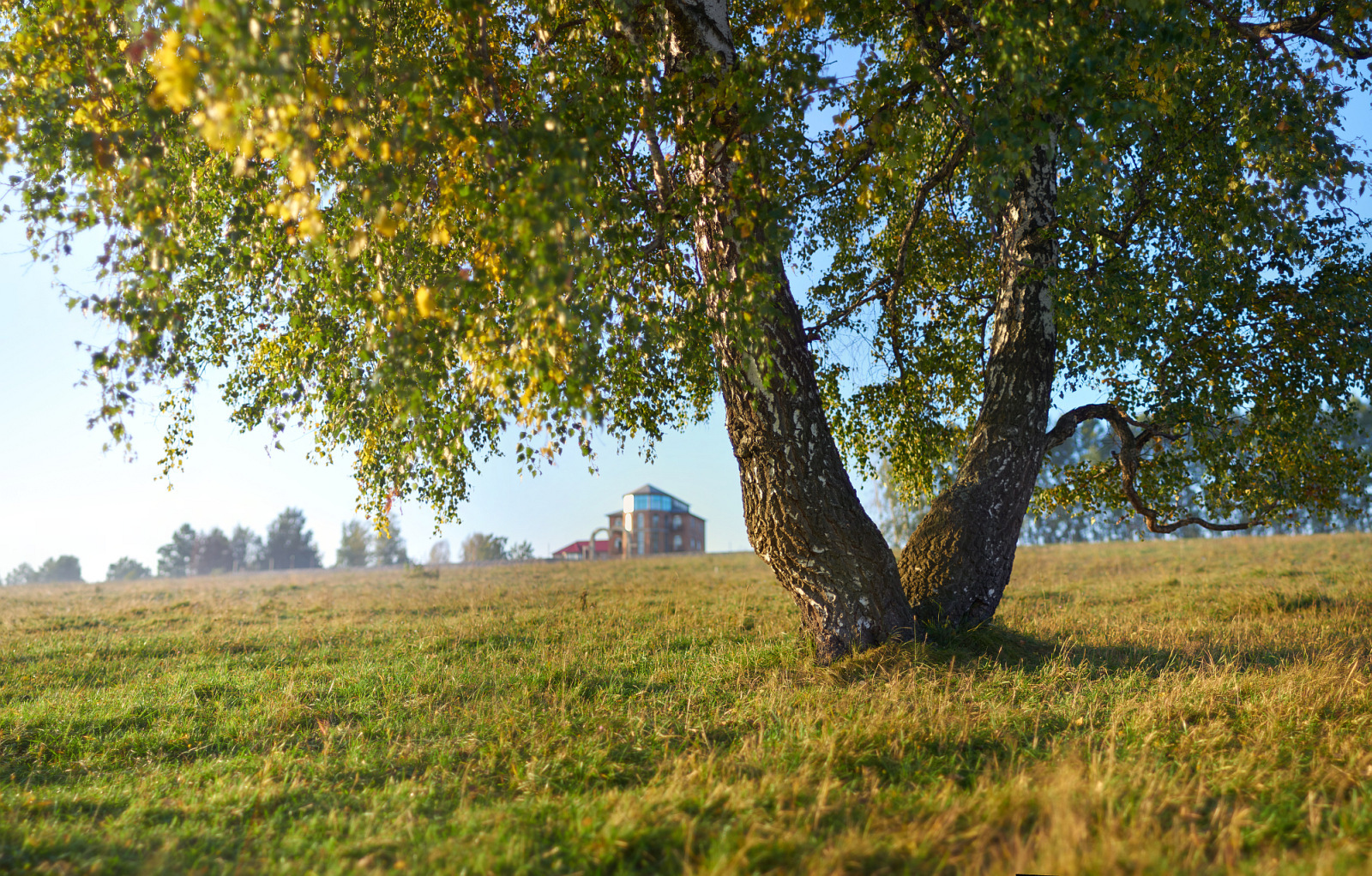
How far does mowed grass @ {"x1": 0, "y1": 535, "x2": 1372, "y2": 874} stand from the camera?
3838mm

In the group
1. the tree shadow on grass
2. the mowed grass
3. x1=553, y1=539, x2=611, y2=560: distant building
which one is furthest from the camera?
x1=553, y1=539, x2=611, y2=560: distant building

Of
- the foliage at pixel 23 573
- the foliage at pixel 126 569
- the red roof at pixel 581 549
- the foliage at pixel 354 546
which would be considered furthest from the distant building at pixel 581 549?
the foliage at pixel 23 573

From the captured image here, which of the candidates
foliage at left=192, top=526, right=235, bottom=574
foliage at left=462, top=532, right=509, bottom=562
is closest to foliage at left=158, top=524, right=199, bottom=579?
foliage at left=192, top=526, right=235, bottom=574

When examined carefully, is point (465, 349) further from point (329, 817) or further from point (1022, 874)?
point (1022, 874)

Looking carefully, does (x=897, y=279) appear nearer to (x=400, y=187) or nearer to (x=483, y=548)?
(x=400, y=187)

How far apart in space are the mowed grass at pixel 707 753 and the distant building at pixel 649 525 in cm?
5698

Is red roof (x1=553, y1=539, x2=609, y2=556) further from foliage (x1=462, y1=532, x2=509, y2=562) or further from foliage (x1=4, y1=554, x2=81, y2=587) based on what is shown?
foliage (x1=4, y1=554, x2=81, y2=587)

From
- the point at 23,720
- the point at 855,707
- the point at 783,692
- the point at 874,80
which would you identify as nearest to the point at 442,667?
the point at 23,720

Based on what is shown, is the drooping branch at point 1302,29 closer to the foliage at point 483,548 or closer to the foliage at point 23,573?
the foliage at point 483,548

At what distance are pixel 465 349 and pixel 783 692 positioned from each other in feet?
13.8

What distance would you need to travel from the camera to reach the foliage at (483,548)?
72062mm

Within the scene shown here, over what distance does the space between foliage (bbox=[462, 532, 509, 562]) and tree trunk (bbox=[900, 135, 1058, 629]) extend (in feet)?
190

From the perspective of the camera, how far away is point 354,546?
9938 centimetres

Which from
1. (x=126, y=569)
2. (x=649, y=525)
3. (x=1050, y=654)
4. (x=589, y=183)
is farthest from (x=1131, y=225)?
(x=126, y=569)
